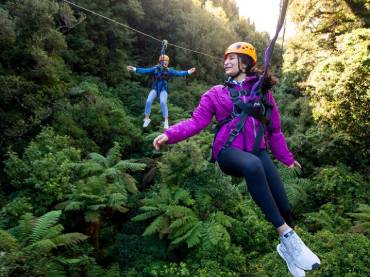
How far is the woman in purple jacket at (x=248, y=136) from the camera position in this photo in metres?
3.40

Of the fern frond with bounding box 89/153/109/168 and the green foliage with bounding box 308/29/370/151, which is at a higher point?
the green foliage with bounding box 308/29/370/151

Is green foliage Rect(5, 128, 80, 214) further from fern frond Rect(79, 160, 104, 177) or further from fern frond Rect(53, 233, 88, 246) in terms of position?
fern frond Rect(53, 233, 88, 246)

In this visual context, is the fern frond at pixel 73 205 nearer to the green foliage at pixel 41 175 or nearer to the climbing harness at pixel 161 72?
the green foliage at pixel 41 175

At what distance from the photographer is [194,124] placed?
3.59 meters

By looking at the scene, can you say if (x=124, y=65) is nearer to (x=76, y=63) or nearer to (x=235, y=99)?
(x=76, y=63)

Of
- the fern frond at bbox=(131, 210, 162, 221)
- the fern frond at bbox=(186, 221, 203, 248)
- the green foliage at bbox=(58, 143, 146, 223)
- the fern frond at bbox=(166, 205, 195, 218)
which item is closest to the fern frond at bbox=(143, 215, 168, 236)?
the fern frond at bbox=(166, 205, 195, 218)

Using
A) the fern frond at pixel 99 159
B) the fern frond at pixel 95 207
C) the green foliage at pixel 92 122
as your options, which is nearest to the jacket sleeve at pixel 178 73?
the green foliage at pixel 92 122

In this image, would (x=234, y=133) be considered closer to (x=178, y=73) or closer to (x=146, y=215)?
(x=146, y=215)

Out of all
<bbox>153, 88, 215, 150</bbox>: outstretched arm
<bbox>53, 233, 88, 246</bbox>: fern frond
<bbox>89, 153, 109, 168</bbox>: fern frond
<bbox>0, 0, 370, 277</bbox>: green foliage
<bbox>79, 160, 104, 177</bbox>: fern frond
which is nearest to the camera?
<bbox>153, 88, 215, 150</bbox>: outstretched arm

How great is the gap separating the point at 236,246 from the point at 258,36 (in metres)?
19.7

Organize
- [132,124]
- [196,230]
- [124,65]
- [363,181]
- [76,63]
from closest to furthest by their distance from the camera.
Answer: [196,230]
[363,181]
[132,124]
[76,63]
[124,65]

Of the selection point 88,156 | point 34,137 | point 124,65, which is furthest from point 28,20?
point 124,65

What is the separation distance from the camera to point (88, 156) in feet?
34.5

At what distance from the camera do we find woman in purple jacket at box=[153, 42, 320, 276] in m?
3.40
